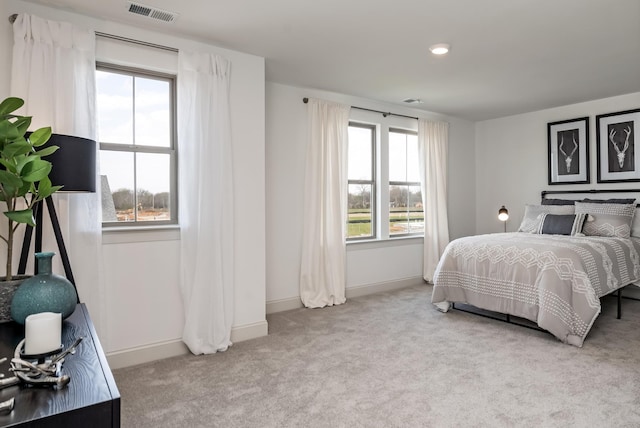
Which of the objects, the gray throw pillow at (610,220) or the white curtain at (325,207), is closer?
the gray throw pillow at (610,220)

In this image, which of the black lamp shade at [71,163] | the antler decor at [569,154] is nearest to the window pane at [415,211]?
the antler decor at [569,154]

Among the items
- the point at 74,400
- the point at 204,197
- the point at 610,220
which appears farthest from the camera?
the point at 610,220

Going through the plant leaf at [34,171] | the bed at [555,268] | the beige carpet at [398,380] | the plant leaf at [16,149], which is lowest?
the beige carpet at [398,380]

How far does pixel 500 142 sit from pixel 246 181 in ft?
14.5

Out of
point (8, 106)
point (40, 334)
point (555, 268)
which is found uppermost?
point (8, 106)

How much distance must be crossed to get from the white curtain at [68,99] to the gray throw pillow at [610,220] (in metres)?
4.91

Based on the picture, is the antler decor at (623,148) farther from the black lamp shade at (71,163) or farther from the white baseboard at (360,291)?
the black lamp shade at (71,163)

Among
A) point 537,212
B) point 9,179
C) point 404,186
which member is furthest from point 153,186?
point 537,212

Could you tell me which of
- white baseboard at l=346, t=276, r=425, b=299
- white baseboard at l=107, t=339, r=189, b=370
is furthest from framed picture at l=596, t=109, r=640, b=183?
white baseboard at l=107, t=339, r=189, b=370

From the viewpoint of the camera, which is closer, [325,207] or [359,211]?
[325,207]

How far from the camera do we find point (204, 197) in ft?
10.1

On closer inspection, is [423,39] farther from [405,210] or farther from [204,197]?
[405,210]

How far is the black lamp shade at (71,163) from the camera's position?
6.61 feet

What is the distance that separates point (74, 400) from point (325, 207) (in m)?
3.64
